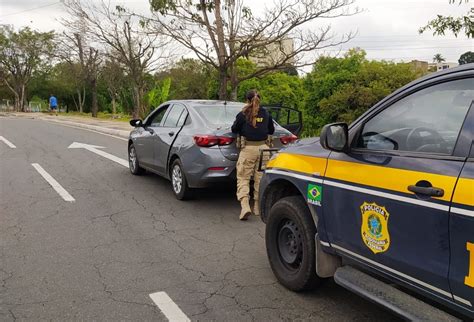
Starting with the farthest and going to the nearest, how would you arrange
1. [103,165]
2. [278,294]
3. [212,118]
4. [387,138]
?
[103,165], [212,118], [278,294], [387,138]

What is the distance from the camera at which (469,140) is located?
245 cm

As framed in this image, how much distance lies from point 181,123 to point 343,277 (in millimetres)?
4494

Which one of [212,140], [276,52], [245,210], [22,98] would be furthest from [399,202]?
[22,98]

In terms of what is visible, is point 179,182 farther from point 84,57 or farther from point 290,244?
point 84,57

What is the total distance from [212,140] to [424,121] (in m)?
3.84

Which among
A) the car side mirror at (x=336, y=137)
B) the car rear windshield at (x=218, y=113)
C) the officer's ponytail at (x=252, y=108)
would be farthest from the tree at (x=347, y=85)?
the car side mirror at (x=336, y=137)

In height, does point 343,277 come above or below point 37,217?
above

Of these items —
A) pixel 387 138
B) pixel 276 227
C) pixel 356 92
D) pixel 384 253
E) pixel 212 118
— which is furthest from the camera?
pixel 356 92

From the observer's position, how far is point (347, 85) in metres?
14.8

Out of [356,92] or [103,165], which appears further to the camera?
[356,92]

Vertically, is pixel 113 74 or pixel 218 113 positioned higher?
pixel 113 74

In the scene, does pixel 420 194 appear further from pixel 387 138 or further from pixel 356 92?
pixel 356 92

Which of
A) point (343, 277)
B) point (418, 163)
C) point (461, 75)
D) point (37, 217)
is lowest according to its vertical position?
point (37, 217)

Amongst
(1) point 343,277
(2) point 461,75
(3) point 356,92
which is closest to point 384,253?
(1) point 343,277
